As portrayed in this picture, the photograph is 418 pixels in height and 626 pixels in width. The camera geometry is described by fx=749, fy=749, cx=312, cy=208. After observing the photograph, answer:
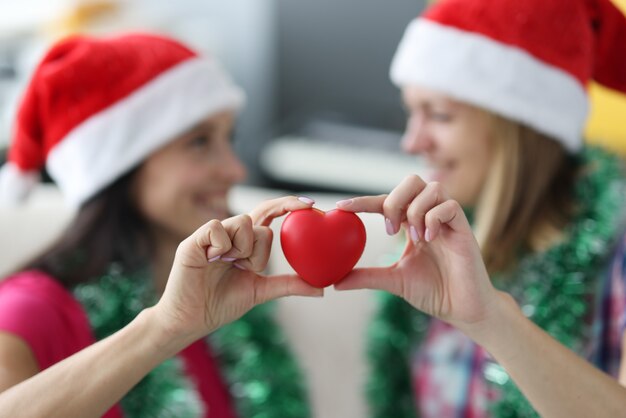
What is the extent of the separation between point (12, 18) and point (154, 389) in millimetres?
2019

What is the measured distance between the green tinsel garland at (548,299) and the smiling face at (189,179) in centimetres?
34

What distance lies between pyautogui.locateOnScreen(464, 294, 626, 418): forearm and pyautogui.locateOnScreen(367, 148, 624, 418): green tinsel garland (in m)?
0.20

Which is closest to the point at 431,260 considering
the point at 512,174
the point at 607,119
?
the point at 512,174

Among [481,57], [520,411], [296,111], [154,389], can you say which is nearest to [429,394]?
[520,411]

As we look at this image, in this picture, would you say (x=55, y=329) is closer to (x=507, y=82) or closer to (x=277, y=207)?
(x=277, y=207)

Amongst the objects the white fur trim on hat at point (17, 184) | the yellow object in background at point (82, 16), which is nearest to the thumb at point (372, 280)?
the white fur trim on hat at point (17, 184)

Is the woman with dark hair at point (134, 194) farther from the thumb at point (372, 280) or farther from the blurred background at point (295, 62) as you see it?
the blurred background at point (295, 62)

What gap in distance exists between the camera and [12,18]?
2.67 meters

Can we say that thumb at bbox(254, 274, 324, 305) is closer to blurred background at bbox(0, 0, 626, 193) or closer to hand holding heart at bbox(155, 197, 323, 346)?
hand holding heart at bbox(155, 197, 323, 346)

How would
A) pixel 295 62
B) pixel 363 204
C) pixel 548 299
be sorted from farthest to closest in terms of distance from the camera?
pixel 295 62 < pixel 548 299 < pixel 363 204

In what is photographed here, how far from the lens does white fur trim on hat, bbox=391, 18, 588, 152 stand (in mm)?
1170

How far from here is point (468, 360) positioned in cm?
116

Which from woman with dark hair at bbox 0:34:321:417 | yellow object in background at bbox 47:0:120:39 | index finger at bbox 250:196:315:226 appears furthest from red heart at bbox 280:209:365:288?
yellow object in background at bbox 47:0:120:39

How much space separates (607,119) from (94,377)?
1910mm
